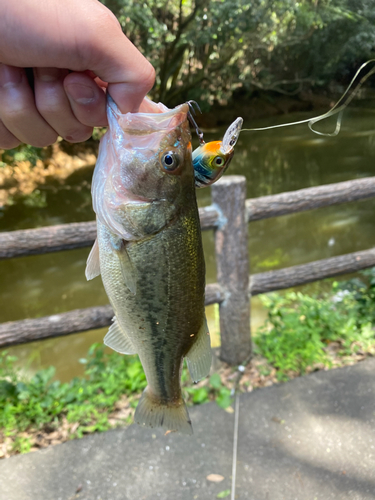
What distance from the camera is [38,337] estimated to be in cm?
246

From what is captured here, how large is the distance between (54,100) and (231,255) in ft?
6.30

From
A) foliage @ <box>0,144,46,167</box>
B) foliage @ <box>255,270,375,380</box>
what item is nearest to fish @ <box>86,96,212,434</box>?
foliage @ <box>255,270,375,380</box>

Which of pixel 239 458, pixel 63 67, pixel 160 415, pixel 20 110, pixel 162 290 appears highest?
pixel 63 67

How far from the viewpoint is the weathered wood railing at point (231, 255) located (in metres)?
2.38

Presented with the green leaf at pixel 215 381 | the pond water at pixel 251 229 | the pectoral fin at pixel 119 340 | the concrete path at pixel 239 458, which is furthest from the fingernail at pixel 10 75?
the pond water at pixel 251 229

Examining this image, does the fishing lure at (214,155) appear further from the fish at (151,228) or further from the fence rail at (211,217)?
the fence rail at (211,217)

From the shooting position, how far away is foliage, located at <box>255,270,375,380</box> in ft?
9.42

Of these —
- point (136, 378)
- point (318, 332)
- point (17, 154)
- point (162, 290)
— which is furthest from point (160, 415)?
point (17, 154)

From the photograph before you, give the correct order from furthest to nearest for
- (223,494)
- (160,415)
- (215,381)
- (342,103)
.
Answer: (215,381) < (223,494) < (342,103) < (160,415)

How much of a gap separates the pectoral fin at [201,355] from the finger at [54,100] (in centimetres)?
65

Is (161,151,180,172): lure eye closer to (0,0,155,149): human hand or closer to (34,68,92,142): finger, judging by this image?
(0,0,155,149): human hand

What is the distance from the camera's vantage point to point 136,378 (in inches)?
105

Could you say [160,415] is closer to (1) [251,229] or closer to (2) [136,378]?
(2) [136,378]

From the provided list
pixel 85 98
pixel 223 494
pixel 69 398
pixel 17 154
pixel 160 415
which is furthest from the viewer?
pixel 17 154
